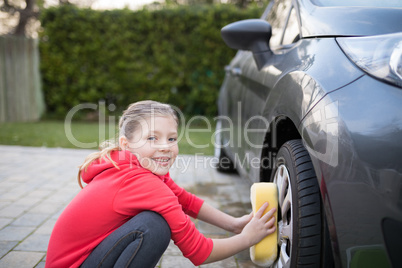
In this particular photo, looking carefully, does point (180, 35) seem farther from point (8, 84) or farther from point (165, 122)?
point (165, 122)

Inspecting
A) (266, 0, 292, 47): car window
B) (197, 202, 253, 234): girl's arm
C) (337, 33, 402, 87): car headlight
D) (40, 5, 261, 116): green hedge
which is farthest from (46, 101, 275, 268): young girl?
(40, 5, 261, 116): green hedge

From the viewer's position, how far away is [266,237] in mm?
1616

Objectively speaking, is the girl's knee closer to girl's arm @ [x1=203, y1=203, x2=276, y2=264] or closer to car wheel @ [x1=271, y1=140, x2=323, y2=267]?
girl's arm @ [x1=203, y1=203, x2=276, y2=264]

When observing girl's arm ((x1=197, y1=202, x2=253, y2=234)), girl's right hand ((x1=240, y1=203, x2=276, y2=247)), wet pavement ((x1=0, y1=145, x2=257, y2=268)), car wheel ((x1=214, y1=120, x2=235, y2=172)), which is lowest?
wet pavement ((x1=0, y1=145, x2=257, y2=268))

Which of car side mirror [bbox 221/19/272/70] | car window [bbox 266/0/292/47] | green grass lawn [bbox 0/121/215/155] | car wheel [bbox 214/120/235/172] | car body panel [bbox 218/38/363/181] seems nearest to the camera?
car body panel [bbox 218/38/363/181]

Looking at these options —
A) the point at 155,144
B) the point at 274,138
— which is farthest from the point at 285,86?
Answer: the point at 155,144

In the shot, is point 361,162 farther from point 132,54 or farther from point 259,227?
point 132,54

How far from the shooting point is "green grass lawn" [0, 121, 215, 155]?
5473 mm

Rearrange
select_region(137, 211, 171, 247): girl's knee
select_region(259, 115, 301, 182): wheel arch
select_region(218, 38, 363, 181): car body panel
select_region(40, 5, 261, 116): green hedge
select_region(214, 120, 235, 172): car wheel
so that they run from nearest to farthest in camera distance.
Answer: select_region(218, 38, 363, 181): car body panel
select_region(137, 211, 171, 247): girl's knee
select_region(259, 115, 301, 182): wheel arch
select_region(214, 120, 235, 172): car wheel
select_region(40, 5, 261, 116): green hedge

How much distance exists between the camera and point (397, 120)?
1.05 m

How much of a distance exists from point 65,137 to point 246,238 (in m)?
5.29

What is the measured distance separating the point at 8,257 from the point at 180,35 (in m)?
7.11

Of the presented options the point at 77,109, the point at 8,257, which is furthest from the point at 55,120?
the point at 8,257

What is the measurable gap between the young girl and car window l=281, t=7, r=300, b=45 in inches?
33.4
